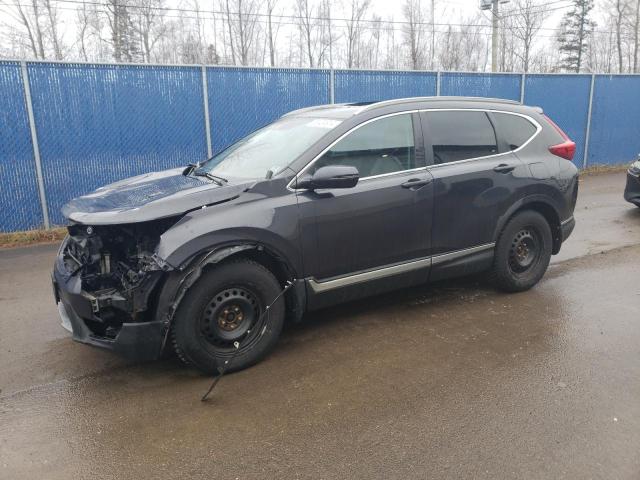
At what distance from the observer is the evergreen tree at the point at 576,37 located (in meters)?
41.8

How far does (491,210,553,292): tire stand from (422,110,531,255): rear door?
22cm

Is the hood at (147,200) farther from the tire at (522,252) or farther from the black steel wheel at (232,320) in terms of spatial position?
the tire at (522,252)

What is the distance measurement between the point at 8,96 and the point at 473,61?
34222 mm

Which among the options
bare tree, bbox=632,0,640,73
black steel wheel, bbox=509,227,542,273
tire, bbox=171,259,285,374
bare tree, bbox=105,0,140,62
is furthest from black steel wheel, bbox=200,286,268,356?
Answer: bare tree, bbox=632,0,640,73

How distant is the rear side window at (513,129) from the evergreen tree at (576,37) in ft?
141

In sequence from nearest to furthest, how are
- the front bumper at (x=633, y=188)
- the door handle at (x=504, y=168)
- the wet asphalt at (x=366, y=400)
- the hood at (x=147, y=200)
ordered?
the wet asphalt at (x=366, y=400)
the hood at (x=147, y=200)
the door handle at (x=504, y=168)
the front bumper at (x=633, y=188)

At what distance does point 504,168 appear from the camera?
15.7 ft

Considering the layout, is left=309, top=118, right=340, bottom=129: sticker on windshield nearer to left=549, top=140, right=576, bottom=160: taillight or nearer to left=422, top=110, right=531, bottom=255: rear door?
left=422, top=110, right=531, bottom=255: rear door

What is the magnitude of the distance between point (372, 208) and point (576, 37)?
4625 cm

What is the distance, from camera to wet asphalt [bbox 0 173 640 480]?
270cm

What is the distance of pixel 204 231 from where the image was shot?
11.1 feet

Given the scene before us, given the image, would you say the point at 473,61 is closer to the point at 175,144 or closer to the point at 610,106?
the point at 610,106

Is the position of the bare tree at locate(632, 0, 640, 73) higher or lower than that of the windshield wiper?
higher

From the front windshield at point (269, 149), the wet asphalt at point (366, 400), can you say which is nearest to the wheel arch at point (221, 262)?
the wet asphalt at point (366, 400)
